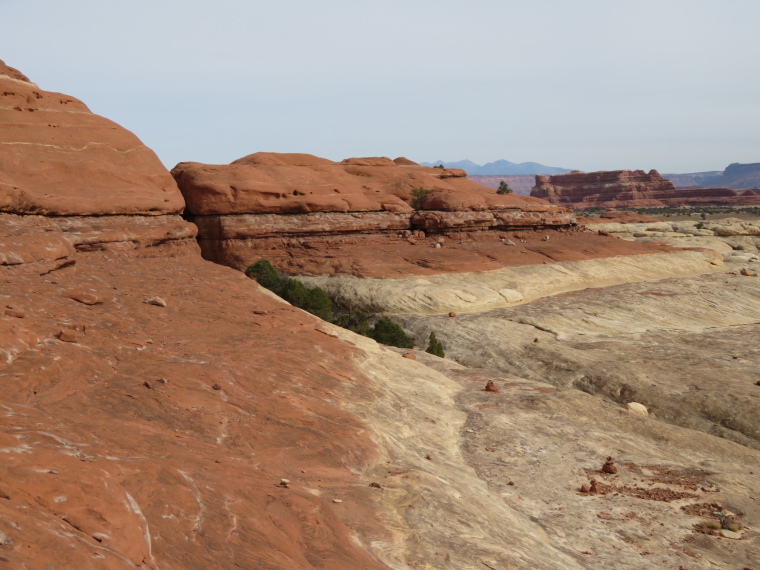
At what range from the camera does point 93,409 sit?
10.2 m

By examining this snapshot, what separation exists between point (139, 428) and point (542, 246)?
41009 millimetres

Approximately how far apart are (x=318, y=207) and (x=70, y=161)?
659 inches

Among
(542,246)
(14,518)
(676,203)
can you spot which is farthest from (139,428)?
(676,203)

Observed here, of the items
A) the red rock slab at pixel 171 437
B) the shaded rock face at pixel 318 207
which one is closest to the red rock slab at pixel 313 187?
the shaded rock face at pixel 318 207

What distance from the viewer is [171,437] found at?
10.1m

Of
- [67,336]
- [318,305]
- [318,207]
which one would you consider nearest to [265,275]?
[318,305]

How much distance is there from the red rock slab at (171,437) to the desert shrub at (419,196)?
31872 mm

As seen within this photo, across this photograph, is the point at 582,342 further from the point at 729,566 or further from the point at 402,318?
the point at 729,566

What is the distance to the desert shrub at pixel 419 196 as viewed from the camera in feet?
166

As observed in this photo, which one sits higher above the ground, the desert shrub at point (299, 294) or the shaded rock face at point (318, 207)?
the shaded rock face at point (318, 207)

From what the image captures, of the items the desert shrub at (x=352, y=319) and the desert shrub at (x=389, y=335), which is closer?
the desert shrub at (x=389, y=335)

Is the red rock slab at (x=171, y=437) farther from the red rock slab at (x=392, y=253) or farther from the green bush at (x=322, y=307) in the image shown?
the red rock slab at (x=392, y=253)

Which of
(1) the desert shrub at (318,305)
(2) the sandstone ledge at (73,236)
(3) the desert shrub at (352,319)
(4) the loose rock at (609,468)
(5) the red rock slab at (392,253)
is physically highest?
(2) the sandstone ledge at (73,236)

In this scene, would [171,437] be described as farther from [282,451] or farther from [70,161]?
[70,161]
